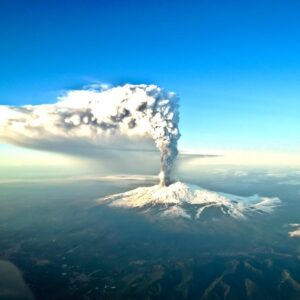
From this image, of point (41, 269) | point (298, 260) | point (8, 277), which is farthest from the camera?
point (298, 260)

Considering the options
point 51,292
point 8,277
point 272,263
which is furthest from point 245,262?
point 8,277

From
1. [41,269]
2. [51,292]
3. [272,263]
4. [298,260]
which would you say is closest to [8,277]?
[41,269]

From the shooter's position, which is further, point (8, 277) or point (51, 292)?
point (8, 277)

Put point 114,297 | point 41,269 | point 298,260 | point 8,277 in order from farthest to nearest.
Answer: point 298,260, point 41,269, point 8,277, point 114,297

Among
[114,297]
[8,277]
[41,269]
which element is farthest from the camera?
[41,269]

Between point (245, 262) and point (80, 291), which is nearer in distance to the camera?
point (80, 291)

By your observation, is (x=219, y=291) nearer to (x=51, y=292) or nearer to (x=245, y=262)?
(x=245, y=262)

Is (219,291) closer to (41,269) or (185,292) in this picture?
(185,292)

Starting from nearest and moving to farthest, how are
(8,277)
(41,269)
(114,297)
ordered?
(114,297), (8,277), (41,269)

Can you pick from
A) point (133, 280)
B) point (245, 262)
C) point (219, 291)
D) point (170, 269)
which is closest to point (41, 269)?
point (133, 280)
